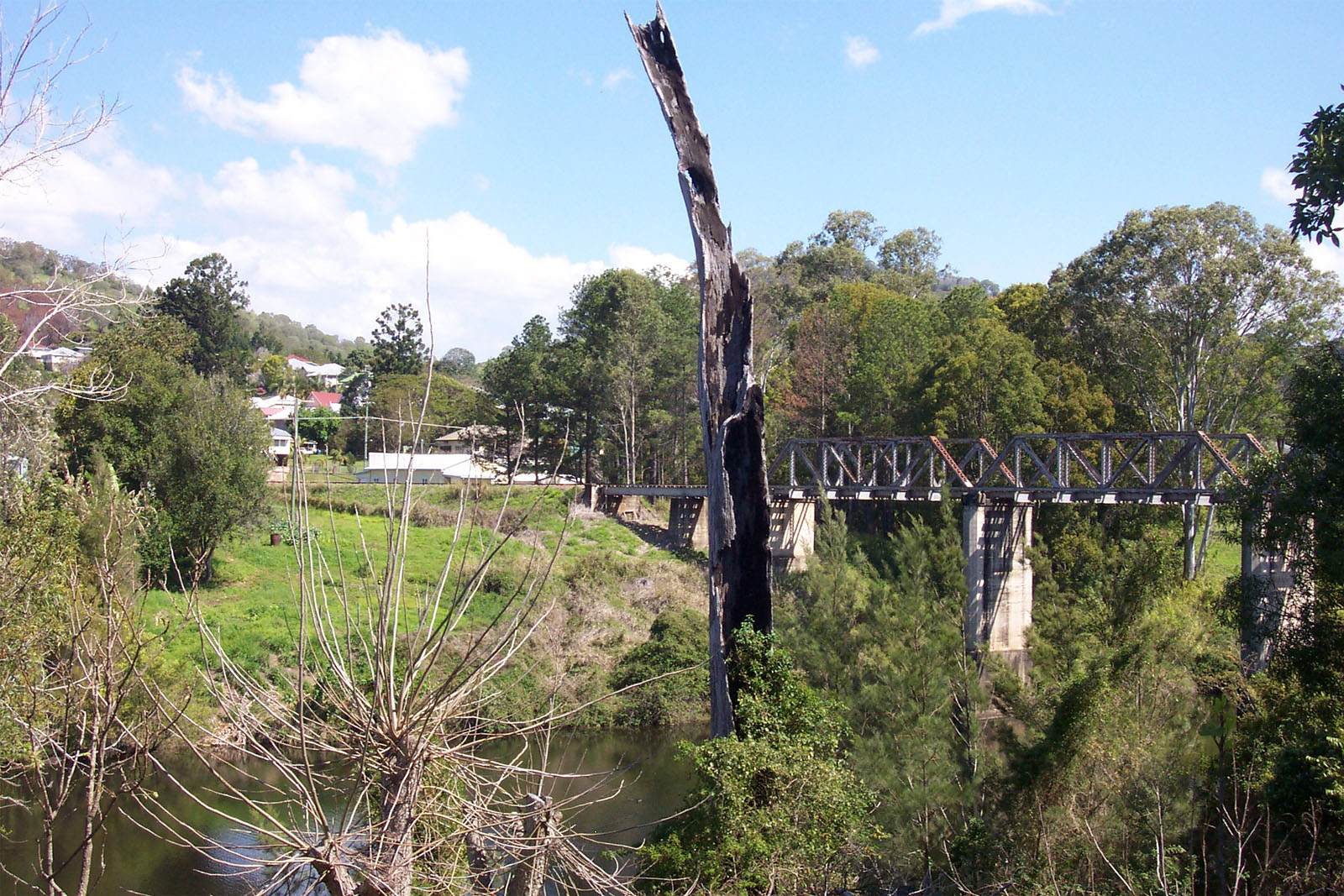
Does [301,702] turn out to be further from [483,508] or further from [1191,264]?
[483,508]

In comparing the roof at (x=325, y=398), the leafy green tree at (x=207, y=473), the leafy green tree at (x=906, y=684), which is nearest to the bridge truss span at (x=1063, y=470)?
the leafy green tree at (x=906, y=684)

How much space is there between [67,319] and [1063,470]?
2270cm

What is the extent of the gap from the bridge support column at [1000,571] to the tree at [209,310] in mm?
34831

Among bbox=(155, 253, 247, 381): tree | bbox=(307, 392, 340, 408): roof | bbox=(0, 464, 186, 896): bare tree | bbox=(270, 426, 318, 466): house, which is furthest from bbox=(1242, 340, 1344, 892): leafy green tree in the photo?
bbox=(307, 392, 340, 408): roof

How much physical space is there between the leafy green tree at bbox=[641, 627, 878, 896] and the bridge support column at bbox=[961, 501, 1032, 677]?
721 inches

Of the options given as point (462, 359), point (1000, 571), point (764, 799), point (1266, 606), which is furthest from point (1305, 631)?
point (462, 359)

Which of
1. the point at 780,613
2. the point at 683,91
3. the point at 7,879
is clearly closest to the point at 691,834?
the point at 683,91

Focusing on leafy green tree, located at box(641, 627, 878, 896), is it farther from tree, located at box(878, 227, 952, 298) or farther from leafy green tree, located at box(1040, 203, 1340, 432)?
tree, located at box(878, 227, 952, 298)

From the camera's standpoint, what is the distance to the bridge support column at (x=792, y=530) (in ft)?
108

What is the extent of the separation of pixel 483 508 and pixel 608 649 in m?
12.4

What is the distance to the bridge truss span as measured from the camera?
2256 cm

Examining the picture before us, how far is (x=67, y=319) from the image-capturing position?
7.73 metres

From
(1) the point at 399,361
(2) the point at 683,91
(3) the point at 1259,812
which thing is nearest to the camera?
(2) the point at 683,91

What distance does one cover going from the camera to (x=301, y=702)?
3283 mm
